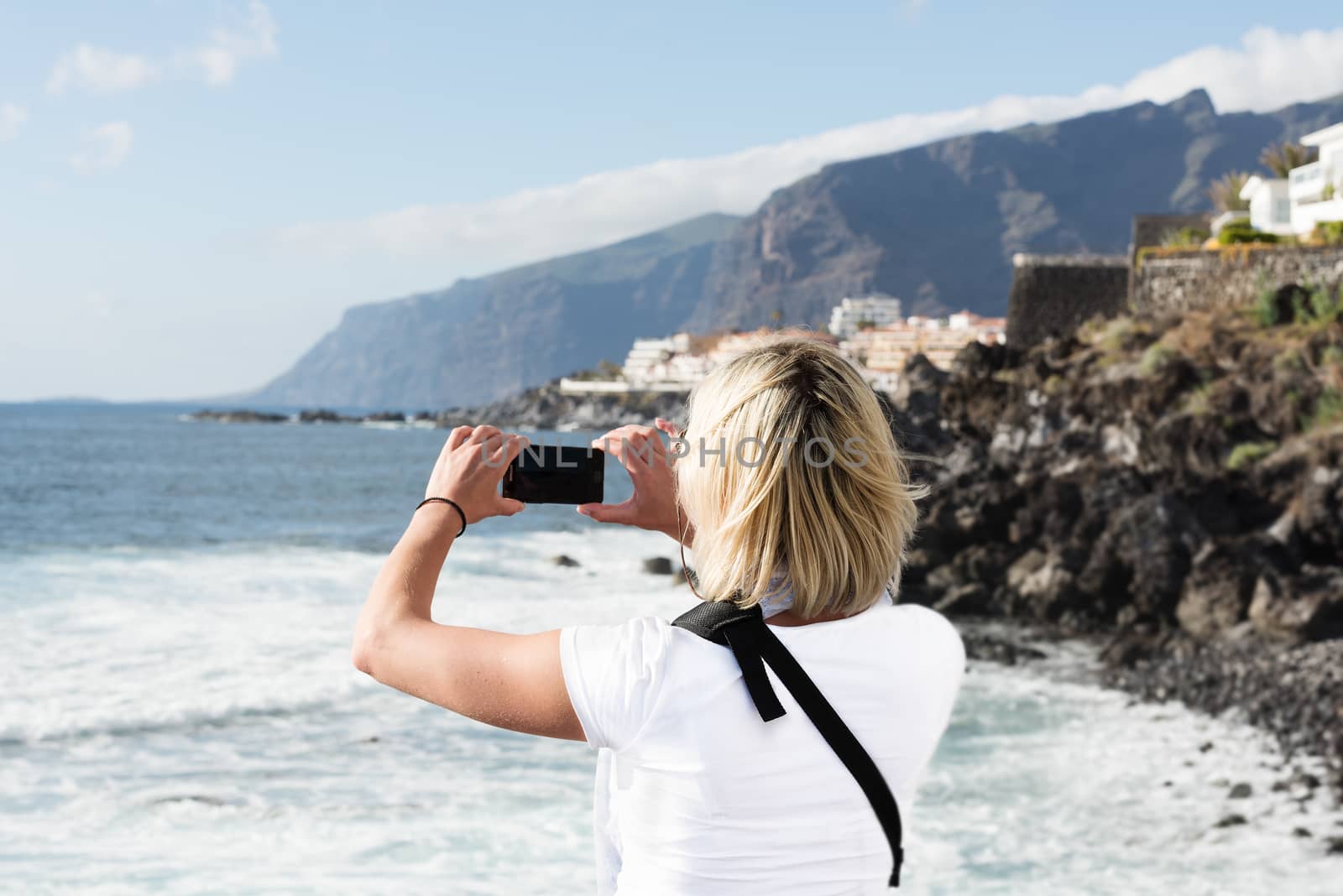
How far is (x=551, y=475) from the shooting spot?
49.5 inches

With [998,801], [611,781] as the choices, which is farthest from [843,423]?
[998,801]

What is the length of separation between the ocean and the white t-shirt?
491 cm

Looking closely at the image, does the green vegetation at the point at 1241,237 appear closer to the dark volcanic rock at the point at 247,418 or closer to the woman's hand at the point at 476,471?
the woman's hand at the point at 476,471

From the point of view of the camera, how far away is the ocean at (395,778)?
615 cm

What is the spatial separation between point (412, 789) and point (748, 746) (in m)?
6.99

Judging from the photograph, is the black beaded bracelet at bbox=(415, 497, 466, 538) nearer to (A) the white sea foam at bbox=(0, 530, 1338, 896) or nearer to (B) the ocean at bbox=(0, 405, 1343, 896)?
(B) the ocean at bbox=(0, 405, 1343, 896)

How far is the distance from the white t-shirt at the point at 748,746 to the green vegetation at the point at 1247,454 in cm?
1412

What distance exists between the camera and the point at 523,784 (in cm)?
762

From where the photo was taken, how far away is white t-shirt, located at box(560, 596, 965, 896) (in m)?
1.03

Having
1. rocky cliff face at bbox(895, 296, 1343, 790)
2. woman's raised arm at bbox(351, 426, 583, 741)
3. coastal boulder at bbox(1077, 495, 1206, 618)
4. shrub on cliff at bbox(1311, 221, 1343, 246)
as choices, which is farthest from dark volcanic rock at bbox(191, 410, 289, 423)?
woman's raised arm at bbox(351, 426, 583, 741)

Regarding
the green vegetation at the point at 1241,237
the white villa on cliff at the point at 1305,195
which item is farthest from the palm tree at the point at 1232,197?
the green vegetation at the point at 1241,237

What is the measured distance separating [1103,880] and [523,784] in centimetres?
357

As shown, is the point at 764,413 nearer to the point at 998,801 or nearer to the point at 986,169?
the point at 998,801

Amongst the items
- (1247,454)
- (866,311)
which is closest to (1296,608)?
(1247,454)
